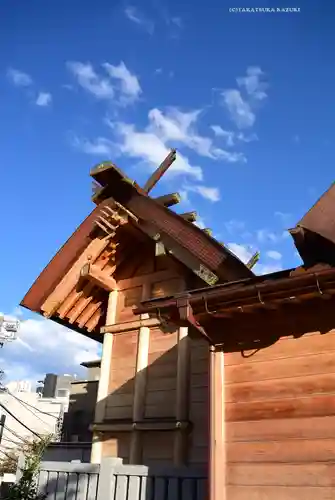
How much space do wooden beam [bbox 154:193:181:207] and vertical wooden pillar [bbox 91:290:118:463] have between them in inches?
93.8

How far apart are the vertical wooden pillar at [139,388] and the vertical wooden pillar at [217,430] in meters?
Result: 2.73

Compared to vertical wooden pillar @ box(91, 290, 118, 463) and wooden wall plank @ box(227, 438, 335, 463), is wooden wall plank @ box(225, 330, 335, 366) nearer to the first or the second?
wooden wall plank @ box(227, 438, 335, 463)

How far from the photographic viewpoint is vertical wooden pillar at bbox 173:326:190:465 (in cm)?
751

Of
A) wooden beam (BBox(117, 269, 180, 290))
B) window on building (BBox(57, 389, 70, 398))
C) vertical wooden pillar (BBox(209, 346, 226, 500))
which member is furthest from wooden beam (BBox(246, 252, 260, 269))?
window on building (BBox(57, 389, 70, 398))

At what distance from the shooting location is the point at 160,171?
919 cm

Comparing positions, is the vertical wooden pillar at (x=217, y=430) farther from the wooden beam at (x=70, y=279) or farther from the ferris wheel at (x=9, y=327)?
the ferris wheel at (x=9, y=327)

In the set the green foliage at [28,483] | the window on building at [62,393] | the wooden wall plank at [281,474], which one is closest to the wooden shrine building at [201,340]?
the wooden wall plank at [281,474]

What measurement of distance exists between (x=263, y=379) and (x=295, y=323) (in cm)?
74

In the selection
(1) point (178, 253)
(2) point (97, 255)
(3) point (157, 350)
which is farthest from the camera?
(2) point (97, 255)

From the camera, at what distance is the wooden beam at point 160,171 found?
9.09 m

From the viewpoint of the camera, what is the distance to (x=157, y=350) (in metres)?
8.52

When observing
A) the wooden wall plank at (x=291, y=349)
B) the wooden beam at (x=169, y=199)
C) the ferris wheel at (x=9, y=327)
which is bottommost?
the wooden wall plank at (x=291, y=349)

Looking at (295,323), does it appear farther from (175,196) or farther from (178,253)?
(175,196)

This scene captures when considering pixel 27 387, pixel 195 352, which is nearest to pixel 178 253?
pixel 195 352
